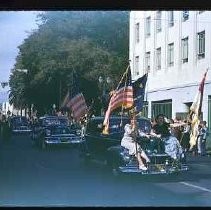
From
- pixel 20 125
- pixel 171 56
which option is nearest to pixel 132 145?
pixel 171 56

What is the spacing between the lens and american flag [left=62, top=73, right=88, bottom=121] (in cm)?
928

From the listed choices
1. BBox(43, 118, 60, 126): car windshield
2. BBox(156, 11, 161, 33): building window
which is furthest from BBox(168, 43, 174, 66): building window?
BBox(43, 118, 60, 126): car windshield

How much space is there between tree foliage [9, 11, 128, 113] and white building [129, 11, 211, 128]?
293mm

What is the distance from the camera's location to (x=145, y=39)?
952 cm

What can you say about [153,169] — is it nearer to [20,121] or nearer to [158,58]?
[158,58]

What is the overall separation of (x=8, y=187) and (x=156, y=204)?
7.74ft

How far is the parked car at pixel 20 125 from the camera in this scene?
9359 mm

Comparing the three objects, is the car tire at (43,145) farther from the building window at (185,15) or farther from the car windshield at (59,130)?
the building window at (185,15)

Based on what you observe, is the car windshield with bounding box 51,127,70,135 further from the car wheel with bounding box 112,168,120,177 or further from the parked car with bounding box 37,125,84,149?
the car wheel with bounding box 112,168,120,177

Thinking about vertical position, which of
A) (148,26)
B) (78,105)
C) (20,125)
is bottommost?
(20,125)

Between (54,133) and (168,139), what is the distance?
2.19 m

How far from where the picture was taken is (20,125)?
31.3 feet

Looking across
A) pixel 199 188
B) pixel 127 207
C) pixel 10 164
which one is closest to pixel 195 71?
pixel 199 188
